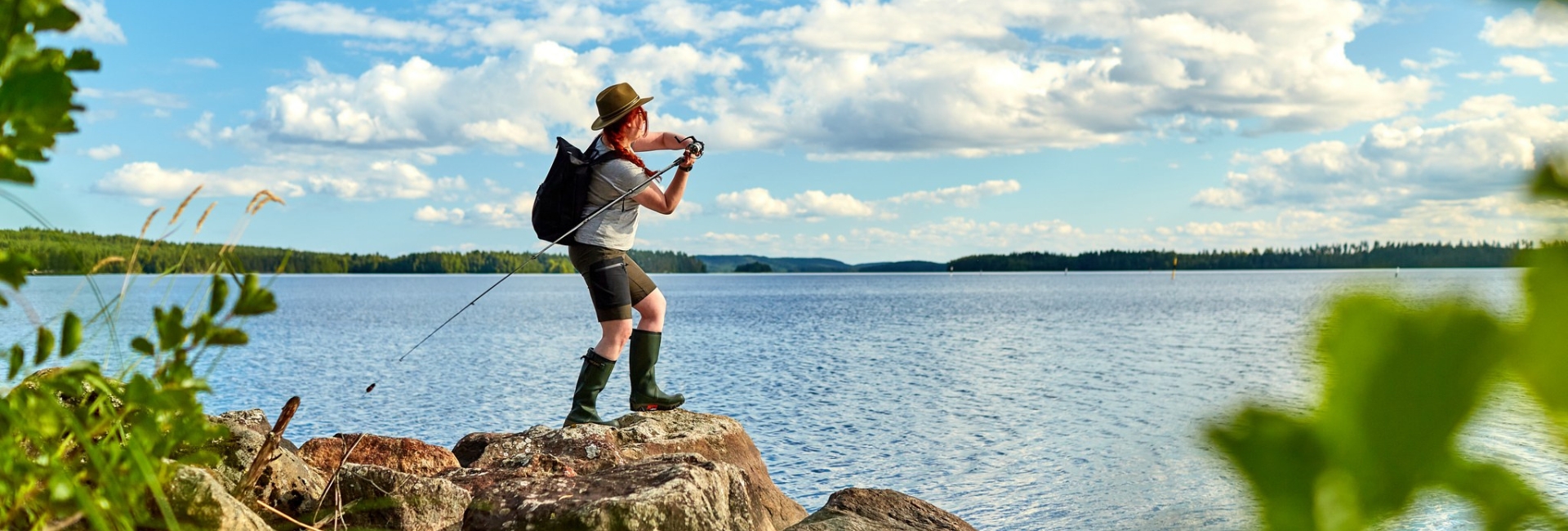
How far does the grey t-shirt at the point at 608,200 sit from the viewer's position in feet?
24.2

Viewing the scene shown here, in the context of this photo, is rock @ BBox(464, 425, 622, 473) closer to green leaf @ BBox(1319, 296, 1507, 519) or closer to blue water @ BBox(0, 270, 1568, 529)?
blue water @ BBox(0, 270, 1568, 529)

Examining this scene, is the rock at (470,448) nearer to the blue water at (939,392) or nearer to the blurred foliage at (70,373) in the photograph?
the blue water at (939,392)

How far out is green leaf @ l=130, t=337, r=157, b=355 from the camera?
2223 millimetres

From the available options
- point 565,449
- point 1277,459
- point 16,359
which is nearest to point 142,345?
point 16,359

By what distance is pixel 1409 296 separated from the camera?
0.30 m

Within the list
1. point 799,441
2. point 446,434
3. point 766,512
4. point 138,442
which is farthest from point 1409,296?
point 446,434

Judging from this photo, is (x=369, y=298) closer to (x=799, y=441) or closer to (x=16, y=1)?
(x=799, y=441)

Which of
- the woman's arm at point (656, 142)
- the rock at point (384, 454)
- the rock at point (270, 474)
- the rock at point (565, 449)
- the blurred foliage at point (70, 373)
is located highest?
the woman's arm at point (656, 142)

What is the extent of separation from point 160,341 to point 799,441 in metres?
15.2

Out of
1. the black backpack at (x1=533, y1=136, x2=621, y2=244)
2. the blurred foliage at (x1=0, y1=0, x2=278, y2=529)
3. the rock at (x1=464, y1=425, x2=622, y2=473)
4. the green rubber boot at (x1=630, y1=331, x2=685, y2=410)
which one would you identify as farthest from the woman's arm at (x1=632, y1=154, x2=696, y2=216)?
the blurred foliage at (x1=0, y1=0, x2=278, y2=529)

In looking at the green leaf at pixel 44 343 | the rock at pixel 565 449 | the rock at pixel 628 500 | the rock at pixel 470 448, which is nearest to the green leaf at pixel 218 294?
the green leaf at pixel 44 343

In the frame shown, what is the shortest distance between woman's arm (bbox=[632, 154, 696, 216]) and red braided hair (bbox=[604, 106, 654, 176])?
0.57 ft

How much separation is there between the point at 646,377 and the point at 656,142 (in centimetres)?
182

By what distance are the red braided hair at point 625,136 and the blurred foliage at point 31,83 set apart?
5380mm
